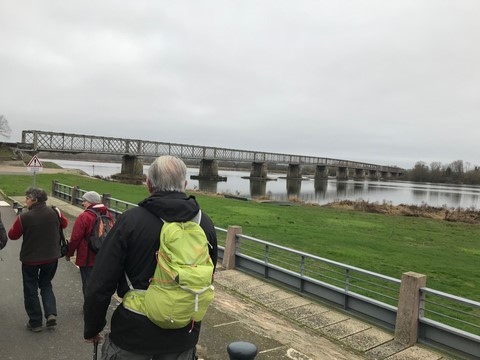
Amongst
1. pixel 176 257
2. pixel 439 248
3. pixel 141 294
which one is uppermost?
pixel 176 257

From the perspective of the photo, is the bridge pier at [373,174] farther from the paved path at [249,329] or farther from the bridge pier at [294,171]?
the paved path at [249,329]

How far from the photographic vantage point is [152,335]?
2.74 meters

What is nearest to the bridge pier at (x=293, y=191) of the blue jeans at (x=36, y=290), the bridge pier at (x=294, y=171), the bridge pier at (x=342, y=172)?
the bridge pier at (x=294, y=171)

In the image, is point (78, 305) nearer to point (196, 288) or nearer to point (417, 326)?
point (196, 288)

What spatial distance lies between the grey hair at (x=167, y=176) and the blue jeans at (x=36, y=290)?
3556 mm

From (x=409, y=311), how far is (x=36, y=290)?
5.53 m

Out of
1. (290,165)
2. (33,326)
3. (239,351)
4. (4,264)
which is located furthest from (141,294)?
(290,165)

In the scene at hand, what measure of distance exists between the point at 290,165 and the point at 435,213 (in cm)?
10295

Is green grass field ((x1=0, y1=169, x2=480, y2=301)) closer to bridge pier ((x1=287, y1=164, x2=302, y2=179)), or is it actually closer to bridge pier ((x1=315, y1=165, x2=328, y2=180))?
bridge pier ((x1=287, y1=164, x2=302, y2=179))

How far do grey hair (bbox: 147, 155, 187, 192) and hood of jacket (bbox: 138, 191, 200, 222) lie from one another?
0.25 feet

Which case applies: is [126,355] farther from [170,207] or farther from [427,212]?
[427,212]

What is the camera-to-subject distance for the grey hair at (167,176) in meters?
2.91

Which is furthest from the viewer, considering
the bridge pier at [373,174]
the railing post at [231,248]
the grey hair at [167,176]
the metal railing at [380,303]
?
the bridge pier at [373,174]

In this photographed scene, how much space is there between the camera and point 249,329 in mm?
6426
